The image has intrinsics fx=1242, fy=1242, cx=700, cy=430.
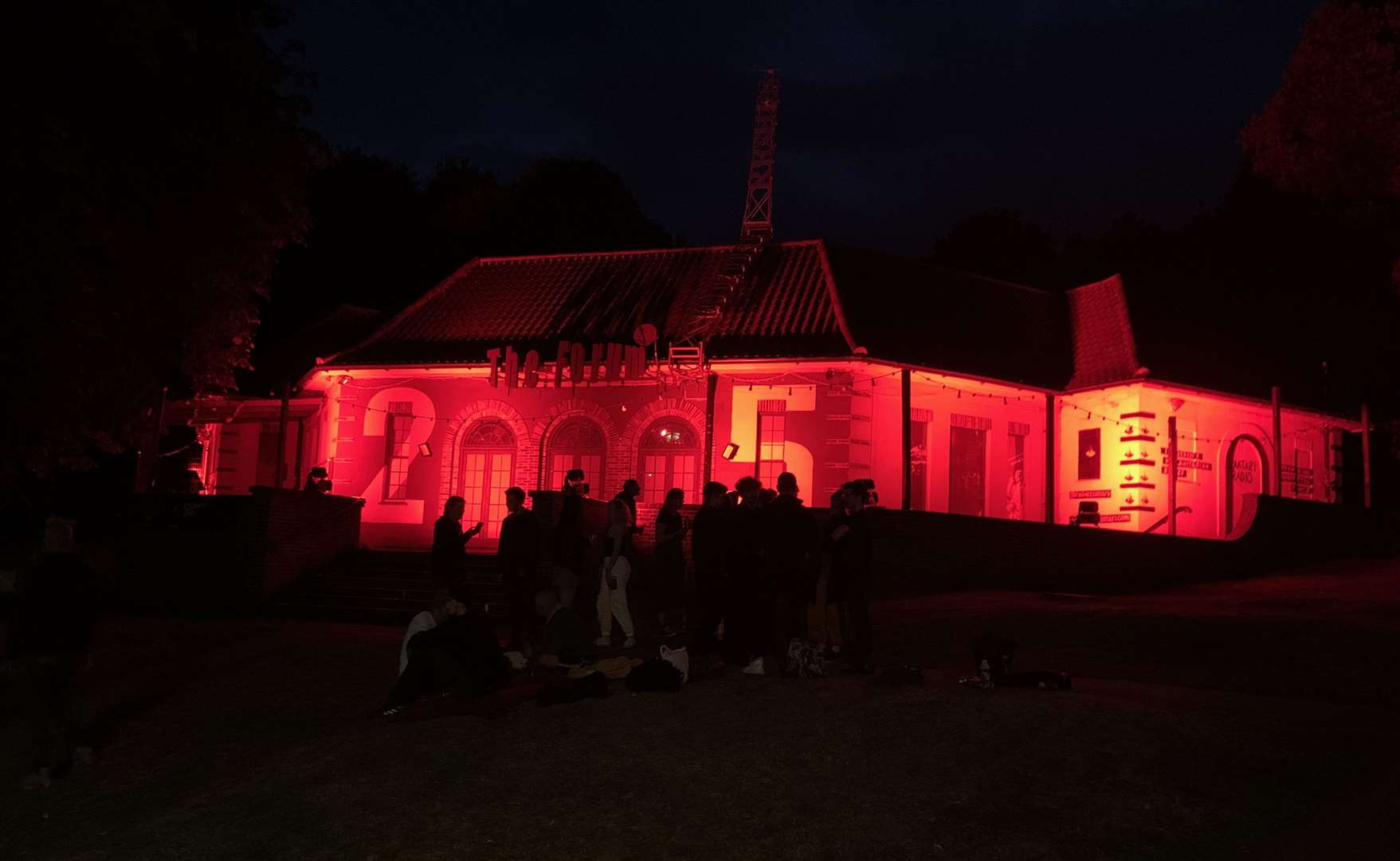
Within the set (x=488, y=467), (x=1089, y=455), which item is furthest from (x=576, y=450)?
(x=1089, y=455)

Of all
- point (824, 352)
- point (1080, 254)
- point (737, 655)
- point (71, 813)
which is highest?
point (1080, 254)

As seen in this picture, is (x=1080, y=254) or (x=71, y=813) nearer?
(x=71, y=813)

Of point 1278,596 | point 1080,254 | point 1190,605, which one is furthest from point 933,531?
point 1080,254

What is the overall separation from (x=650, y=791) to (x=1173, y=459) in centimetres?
1722

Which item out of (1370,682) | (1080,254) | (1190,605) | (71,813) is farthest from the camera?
(1080,254)

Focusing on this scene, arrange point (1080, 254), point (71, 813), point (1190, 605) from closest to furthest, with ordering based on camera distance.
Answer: point (71, 813) < point (1190, 605) < point (1080, 254)

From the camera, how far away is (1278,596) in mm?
16969

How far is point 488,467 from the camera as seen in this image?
23438 mm

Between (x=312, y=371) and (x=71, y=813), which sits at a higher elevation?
(x=312, y=371)

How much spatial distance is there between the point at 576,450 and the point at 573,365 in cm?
196

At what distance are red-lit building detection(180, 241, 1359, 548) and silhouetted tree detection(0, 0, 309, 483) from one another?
631 centimetres

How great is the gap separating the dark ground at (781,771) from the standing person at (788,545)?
985mm

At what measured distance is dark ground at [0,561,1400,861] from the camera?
22.1 ft

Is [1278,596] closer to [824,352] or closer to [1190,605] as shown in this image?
[1190,605]
